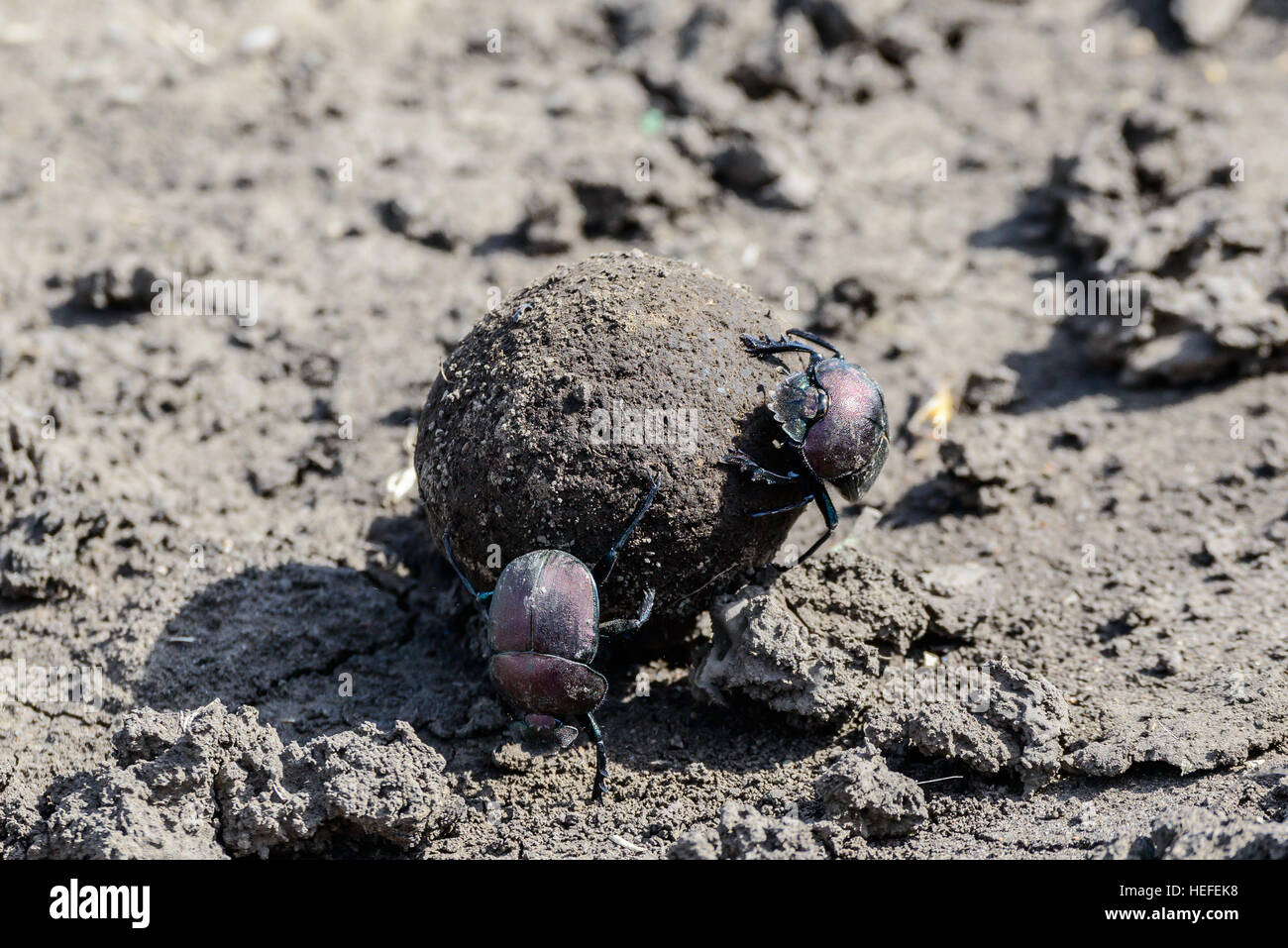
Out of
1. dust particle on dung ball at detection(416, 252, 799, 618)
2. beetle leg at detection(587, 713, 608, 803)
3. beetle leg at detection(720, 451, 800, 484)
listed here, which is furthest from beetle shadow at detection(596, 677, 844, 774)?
beetle leg at detection(720, 451, 800, 484)

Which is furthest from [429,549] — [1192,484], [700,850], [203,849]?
[1192,484]

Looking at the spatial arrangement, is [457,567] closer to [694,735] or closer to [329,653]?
[329,653]

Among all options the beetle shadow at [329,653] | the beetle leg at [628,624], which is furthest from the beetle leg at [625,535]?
the beetle shadow at [329,653]

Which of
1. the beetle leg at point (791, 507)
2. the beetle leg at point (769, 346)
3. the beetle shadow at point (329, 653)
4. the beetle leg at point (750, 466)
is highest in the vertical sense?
the beetle leg at point (769, 346)

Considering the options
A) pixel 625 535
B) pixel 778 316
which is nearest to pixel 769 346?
pixel 778 316

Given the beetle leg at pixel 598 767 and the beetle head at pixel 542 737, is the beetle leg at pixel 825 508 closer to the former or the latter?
the beetle leg at pixel 598 767
